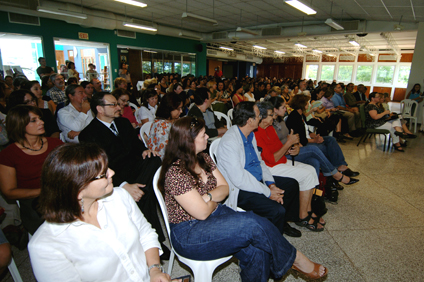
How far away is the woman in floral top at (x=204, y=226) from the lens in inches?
51.6

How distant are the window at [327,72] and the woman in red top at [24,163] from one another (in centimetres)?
2213

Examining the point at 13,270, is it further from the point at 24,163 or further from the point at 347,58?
the point at 347,58

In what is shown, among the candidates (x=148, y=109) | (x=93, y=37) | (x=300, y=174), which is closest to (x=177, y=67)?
(x=93, y=37)

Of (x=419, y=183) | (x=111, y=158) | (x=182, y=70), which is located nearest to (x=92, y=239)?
(x=111, y=158)

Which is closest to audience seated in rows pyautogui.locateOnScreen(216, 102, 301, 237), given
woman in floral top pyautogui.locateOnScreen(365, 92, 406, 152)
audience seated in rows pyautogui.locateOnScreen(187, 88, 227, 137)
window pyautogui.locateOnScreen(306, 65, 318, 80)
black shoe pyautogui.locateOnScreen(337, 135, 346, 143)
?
audience seated in rows pyautogui.locateOnScreen(187, 88, 227, 137)

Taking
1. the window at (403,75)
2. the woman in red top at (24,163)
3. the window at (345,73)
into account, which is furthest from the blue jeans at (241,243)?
the window at (345,73)

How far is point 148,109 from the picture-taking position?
3.91m

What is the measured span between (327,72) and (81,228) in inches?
896

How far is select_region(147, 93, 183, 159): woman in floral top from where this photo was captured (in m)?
2.29

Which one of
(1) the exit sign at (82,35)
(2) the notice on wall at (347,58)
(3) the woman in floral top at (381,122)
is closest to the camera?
(3) the woman in floral top at (381,122)

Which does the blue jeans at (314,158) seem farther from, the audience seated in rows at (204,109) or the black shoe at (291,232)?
A: the audience seated in rows at (204,109)

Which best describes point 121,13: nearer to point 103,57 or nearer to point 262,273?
point 103,57

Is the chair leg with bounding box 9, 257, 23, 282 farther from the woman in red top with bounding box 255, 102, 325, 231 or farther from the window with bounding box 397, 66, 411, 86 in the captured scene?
the window with bounding box 397, 66, 411, 86

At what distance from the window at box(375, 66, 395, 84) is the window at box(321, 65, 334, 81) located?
330cm
